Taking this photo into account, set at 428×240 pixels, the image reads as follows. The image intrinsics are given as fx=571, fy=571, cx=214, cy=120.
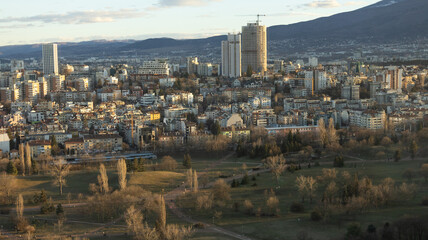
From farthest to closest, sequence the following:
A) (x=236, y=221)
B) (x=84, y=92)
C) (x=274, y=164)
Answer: (x=84, y=92)
(x=274, y=164)
(x=236, y=221)

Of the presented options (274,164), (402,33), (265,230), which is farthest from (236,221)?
(402,33)

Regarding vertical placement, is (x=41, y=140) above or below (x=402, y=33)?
below

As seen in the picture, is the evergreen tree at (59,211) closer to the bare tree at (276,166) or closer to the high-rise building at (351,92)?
the bare tree at (276,166)

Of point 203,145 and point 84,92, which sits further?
point 84,92

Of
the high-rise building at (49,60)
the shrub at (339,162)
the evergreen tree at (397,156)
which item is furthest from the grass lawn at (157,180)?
the high-rise building at (49,60)

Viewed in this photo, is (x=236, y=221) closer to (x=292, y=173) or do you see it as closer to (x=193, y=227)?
(x=193, y=227)

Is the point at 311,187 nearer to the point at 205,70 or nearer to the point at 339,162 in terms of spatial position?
the point at 339,162

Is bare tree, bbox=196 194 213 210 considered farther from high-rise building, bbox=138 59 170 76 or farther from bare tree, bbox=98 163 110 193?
high-rise building, bbox=138 59 170 76
